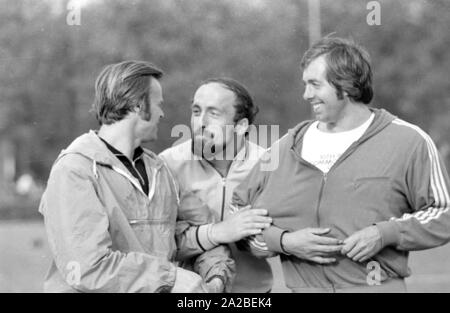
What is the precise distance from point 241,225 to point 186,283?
29 cm

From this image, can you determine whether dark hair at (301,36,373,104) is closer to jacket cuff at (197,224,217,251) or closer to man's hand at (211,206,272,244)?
man's hand at (211,206,272,244)

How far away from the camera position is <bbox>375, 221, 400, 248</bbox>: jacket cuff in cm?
208

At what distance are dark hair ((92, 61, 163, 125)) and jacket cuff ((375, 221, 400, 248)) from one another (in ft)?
2.66

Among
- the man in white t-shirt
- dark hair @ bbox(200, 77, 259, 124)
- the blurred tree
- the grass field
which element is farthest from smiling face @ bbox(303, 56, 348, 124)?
the grass field

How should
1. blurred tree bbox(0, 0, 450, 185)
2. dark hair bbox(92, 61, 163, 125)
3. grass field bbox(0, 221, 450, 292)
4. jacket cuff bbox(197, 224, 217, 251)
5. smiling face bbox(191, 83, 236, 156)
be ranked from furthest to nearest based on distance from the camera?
grass field bbox(0, 221, 450, 292)
blurred tree bbox(0, 0, 450, 185)
smiling face bbox(191, 83, 236, 156)
jacket cuff bbox(197, 224, 217, 251)
dark hair bbox(92, 61, 163, 125)

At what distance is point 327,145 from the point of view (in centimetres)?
225

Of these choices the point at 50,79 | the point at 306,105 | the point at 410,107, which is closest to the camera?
the point at 306,105

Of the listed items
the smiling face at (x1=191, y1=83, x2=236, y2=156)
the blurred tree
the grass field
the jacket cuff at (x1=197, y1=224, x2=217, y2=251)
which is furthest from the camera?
the grass field

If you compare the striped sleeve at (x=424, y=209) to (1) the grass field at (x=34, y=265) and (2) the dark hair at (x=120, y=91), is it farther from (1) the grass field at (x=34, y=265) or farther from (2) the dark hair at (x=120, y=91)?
(1) the grass field at (x=34, y=265)

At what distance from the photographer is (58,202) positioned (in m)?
2.01
